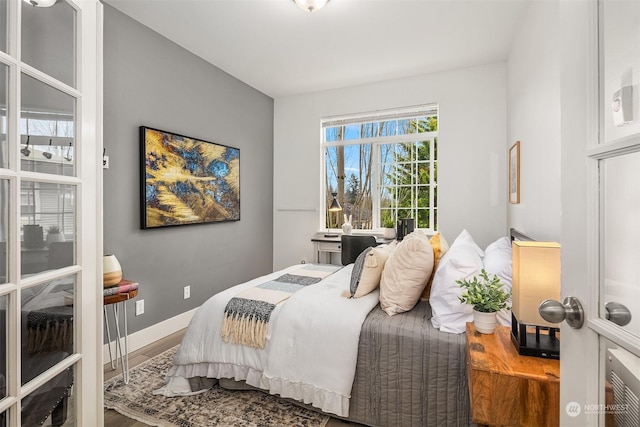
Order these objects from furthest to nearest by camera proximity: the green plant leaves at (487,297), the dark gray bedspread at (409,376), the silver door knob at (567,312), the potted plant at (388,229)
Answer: the potted plant at (388,229) → the dark gray bedspread at (409,376) → the green plant leaves at (487,297) → the silver door knob at (567,312)

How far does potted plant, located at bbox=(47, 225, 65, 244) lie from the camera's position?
3.64 ft

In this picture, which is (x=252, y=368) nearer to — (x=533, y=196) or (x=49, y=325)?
(x=49, y=325)

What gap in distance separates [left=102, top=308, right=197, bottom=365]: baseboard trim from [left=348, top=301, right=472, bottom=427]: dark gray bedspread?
1.97 metres

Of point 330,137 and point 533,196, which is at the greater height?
point 330,137

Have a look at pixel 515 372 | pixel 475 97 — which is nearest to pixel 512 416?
pixel 515 372

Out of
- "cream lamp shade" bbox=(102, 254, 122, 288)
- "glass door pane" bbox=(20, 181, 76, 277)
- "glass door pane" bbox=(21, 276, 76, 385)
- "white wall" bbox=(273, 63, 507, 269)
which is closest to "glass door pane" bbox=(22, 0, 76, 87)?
"glass door pane" bbox=(20, 181, 76, 277)

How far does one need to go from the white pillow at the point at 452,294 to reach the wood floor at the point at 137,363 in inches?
30.4

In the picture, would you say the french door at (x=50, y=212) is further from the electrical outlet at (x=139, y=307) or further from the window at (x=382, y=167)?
the window at (x=382, y=167)

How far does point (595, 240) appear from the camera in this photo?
2.24 feet

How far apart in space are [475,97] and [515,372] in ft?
10.9

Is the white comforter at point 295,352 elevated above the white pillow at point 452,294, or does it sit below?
below

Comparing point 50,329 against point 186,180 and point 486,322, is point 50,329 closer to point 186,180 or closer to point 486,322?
point 486,322

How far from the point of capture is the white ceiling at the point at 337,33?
255cm

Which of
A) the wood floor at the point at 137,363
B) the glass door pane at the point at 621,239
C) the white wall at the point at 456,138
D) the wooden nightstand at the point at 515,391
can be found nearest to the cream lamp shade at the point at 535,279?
the wooden nightstand at the point at 515,391
